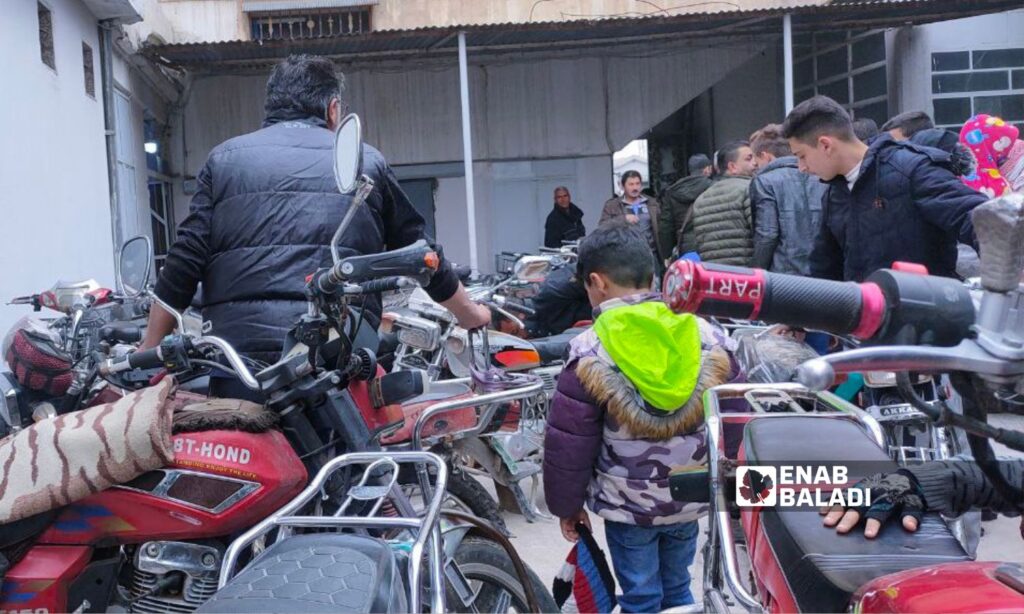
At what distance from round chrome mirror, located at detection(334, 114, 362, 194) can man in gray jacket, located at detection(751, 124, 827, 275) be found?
3.34 meters

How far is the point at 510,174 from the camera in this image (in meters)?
15.5

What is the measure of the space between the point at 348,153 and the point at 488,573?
111cm

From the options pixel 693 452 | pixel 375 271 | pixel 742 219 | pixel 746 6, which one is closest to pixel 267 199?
pixel 375 271

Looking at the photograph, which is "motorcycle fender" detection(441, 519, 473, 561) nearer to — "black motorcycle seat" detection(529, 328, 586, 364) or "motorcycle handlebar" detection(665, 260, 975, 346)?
"motorcycle handlebar" detection(665, 260, 975, 346)

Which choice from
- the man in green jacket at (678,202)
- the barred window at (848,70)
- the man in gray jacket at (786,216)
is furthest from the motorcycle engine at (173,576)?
the barred window at (848,70)

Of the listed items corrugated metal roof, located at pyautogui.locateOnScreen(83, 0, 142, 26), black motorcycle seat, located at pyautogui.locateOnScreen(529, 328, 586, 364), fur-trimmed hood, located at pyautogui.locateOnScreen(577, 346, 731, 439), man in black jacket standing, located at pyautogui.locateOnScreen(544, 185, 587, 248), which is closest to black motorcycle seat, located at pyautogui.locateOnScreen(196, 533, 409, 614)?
fur-trimmed hood, located at pyautogui.locateOnScreen(577, 346, 731, 439)

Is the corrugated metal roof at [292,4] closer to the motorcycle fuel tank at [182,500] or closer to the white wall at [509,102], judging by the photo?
the white wall at [509,102]

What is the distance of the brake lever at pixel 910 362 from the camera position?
1.13 meters

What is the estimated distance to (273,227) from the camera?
2.75 meters

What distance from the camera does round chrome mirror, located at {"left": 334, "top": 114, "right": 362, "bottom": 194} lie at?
232cm

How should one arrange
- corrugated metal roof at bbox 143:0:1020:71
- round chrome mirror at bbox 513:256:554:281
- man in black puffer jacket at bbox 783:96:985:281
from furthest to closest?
corrugated metal roof at bbox 143:0:1020:71 < round chrome mirror at bbox 513:256:554:281 < man in black puffer jacket at bbox 783:96:985:281

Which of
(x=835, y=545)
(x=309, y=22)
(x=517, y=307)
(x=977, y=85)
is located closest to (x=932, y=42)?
(x=977, y=85)

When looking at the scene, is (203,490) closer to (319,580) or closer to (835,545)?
(319,580)

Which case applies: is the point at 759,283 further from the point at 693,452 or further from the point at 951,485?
the point at 693,452
